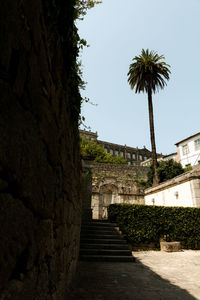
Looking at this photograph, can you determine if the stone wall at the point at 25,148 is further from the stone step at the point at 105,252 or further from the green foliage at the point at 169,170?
the green foliage at the point at 169,170

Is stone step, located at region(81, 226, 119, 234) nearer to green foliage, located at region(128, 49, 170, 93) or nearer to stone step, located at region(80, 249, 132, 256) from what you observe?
stone step, located at region(80, 249, 132, 256)

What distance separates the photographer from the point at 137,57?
846 inches

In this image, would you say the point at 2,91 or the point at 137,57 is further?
the point at 137,57

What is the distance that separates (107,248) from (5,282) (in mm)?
6850

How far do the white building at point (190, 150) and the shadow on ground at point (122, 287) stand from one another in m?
28.7

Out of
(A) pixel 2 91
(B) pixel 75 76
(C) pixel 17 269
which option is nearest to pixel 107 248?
(B) pixel 75 76

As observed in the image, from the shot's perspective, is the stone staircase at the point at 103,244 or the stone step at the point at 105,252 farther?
the stone step at the point at 105,252

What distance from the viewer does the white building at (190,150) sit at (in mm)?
30016

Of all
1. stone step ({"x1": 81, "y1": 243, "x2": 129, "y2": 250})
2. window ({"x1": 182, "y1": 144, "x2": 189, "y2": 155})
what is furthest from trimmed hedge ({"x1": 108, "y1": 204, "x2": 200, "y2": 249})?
window ({"x1": 182, "y1": 144, "x2": 189, "y2": 155})

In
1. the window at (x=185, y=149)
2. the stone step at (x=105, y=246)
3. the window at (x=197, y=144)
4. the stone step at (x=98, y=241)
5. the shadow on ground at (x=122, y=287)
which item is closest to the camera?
the shadow on ground at (x=122, y=287)

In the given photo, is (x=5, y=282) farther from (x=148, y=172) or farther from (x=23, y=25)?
(x=148, y=172)

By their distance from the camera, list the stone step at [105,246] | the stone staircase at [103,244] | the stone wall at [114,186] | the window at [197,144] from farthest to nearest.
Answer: the window at [197,144]
the stone wall at [114,186]
the stone step at [105,246]
the stone staircase at [103,244]

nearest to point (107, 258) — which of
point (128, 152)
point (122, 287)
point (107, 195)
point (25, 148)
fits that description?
point (122, 287)

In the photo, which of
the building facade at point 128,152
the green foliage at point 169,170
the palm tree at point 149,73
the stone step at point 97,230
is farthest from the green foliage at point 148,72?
the building facade at point 128,152
